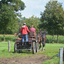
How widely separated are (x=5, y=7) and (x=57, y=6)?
48.4 ft

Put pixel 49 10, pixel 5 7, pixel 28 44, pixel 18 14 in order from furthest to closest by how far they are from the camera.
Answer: pixel 18 14 → pixel 49 10 → pixel 5 7 → pixel 28 44

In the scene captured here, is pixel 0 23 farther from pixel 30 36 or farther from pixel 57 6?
pixel 30 36

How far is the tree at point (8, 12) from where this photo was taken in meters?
40.1

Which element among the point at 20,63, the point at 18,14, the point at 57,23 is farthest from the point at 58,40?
the point at 20,63

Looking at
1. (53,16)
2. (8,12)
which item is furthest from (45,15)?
(8,12)

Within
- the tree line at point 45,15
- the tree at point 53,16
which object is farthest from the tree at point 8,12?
the tree at point 53,16

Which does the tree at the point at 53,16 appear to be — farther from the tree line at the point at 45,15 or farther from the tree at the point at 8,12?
the tree at the point at 8,12

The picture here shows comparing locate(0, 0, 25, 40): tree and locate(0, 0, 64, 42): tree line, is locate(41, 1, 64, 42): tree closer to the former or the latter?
locate(0, 0, 64, 42): tree line

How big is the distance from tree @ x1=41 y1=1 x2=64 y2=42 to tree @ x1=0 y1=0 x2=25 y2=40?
25.6 feet

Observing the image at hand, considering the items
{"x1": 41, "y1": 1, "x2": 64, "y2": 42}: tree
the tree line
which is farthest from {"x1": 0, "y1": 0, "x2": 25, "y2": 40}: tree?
{"x1": 41, "y1": 1, "x2": 64, "y2": 42}: tree

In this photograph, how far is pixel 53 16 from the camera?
42.3 metres

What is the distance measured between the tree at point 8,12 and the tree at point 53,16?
307 inches

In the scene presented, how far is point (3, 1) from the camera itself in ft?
144

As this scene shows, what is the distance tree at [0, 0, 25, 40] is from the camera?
40.1 m
